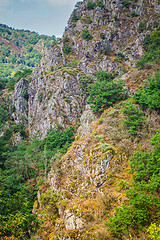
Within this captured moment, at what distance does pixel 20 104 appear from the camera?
204ft

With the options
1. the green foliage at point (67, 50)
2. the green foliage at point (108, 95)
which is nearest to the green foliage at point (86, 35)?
the green foliage at point (67, 50)

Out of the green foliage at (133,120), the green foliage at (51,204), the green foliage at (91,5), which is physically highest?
the green foliage at (91,5)

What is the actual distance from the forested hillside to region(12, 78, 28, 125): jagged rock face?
0.41 m

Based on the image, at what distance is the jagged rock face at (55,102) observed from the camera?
47.7 m

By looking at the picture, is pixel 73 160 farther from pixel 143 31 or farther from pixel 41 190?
pixel 143 31

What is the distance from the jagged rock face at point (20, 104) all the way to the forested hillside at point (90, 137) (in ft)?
1.33

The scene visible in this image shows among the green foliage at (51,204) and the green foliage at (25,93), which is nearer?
the green foliage at (51,204)

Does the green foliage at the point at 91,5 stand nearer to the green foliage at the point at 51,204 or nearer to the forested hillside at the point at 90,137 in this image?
the forested hillside at the point at 90,137

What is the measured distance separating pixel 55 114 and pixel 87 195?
120 feet

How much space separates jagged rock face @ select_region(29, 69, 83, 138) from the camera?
4772cm

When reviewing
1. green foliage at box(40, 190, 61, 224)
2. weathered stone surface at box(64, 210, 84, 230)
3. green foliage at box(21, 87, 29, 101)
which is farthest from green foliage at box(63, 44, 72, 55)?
weathered stone surface at box(64, 210, 84, 230)

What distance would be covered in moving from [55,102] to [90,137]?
1325 inches

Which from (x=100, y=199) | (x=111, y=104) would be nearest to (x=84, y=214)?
(x=100, y=199)

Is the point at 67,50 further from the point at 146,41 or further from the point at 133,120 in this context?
the point at 133,120
